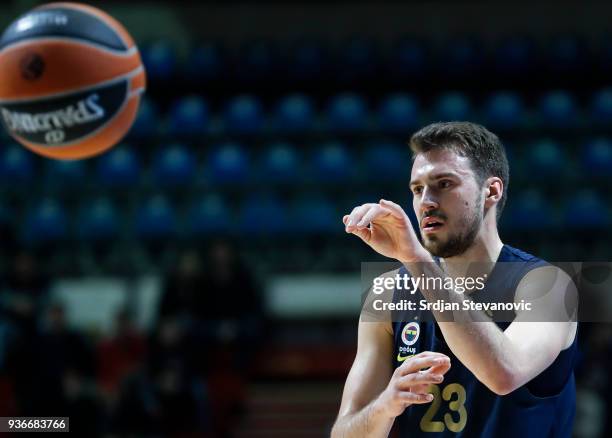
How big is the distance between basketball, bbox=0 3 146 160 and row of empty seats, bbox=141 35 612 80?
752 centimetres

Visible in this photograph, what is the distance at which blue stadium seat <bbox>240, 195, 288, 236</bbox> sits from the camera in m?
9.73

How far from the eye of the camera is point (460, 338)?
2.25 metres

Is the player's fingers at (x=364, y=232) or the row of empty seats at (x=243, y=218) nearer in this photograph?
the player's fingers at (x=364, y=232)

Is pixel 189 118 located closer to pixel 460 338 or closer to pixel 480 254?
pixel 480 254

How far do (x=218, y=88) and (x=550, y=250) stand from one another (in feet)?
16.2

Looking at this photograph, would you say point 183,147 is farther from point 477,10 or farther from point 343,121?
point 477,10

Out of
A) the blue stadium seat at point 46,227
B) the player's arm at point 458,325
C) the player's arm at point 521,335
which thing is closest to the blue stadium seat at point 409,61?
the blue stadium seat at point 46,227

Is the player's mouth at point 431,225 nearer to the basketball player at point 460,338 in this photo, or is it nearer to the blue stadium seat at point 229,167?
the basketball player at point 460,338

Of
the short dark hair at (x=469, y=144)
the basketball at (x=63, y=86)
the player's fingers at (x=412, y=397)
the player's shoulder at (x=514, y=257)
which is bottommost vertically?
the player's fingers at (x=412, y=397)

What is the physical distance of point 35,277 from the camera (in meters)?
8.59

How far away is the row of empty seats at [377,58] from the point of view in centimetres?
1126

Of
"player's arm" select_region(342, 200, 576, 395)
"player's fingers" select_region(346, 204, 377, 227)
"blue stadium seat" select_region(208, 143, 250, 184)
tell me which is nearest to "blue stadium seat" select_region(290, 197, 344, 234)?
"blue stadium seat" select_region(208, 143, 250, 184)

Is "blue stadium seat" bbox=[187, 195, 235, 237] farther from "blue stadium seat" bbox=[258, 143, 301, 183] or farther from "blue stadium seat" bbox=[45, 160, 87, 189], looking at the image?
"blue stadium seat" bbox=[45, 160, 87, 189]

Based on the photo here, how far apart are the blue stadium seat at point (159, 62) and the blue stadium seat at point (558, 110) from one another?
4.94m
